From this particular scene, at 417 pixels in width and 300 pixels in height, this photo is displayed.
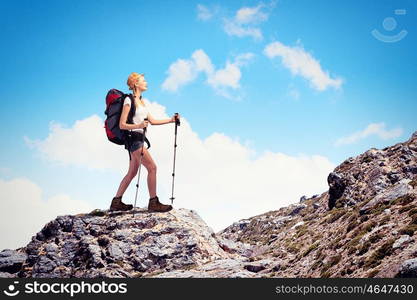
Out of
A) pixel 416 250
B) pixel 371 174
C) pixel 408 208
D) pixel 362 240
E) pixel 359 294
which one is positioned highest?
pixel 371 174

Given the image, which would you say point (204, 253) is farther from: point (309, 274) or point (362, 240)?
point (362, 240)

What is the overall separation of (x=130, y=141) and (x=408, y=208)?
1533cm

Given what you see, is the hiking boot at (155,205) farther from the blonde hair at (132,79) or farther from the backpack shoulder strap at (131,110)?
the blonde hair at (132,79)

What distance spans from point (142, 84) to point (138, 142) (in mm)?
2046

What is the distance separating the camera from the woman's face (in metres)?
11.6

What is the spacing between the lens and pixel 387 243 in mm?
14188

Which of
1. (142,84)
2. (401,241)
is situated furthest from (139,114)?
(401,241)

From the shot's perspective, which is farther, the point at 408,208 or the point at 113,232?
the point at 408,208

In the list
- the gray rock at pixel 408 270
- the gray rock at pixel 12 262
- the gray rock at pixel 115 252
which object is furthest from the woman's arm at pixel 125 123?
the gray rock at pixel 408 270

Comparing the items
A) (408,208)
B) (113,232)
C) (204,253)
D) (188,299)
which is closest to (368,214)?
(408,208)

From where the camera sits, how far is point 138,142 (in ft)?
36.9

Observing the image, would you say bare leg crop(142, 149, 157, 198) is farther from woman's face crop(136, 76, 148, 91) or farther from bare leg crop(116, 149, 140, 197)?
woman's face crop(136, 76, 148, 91)

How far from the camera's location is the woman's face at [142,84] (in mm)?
11648

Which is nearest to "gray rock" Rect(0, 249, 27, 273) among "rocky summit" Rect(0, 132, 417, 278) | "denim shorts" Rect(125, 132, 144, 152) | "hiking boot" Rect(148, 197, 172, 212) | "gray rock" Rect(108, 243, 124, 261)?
"rocky summit" Rect(0, 132, 417, 278)
